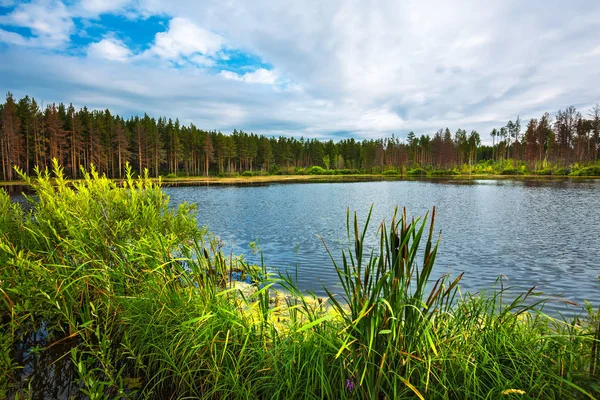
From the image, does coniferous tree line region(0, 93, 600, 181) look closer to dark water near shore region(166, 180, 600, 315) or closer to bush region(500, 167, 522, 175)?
bush region(500, 167, 522, 175)

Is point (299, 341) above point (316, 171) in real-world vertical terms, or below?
below

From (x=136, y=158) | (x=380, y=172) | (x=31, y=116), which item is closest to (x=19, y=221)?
(x=31, y=116)

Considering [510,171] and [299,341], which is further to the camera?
[510,171]

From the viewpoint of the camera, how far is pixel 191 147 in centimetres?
10531

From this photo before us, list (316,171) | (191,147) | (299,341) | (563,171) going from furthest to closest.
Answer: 1. (316,171)
2. (191,147)
3. (563,171)
4. (299,341)

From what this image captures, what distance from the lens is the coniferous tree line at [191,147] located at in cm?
6894

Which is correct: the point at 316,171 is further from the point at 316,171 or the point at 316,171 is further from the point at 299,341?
the point at 299,341

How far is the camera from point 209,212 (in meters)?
26.8

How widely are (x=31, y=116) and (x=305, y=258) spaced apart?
82304 millimetres

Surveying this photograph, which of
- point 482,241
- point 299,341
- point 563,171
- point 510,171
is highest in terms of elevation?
point 510,171

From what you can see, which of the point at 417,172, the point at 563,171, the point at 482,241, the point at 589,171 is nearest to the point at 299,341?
the point at 482,241

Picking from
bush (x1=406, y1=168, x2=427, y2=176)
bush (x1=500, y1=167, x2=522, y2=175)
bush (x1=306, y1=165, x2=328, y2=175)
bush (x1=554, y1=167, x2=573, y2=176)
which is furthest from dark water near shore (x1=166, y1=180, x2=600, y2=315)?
bush (x1=306, y1=165, x2=328, y2=175)

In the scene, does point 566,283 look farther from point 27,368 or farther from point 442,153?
point 442,153

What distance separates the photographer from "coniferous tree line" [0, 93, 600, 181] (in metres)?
68.9
